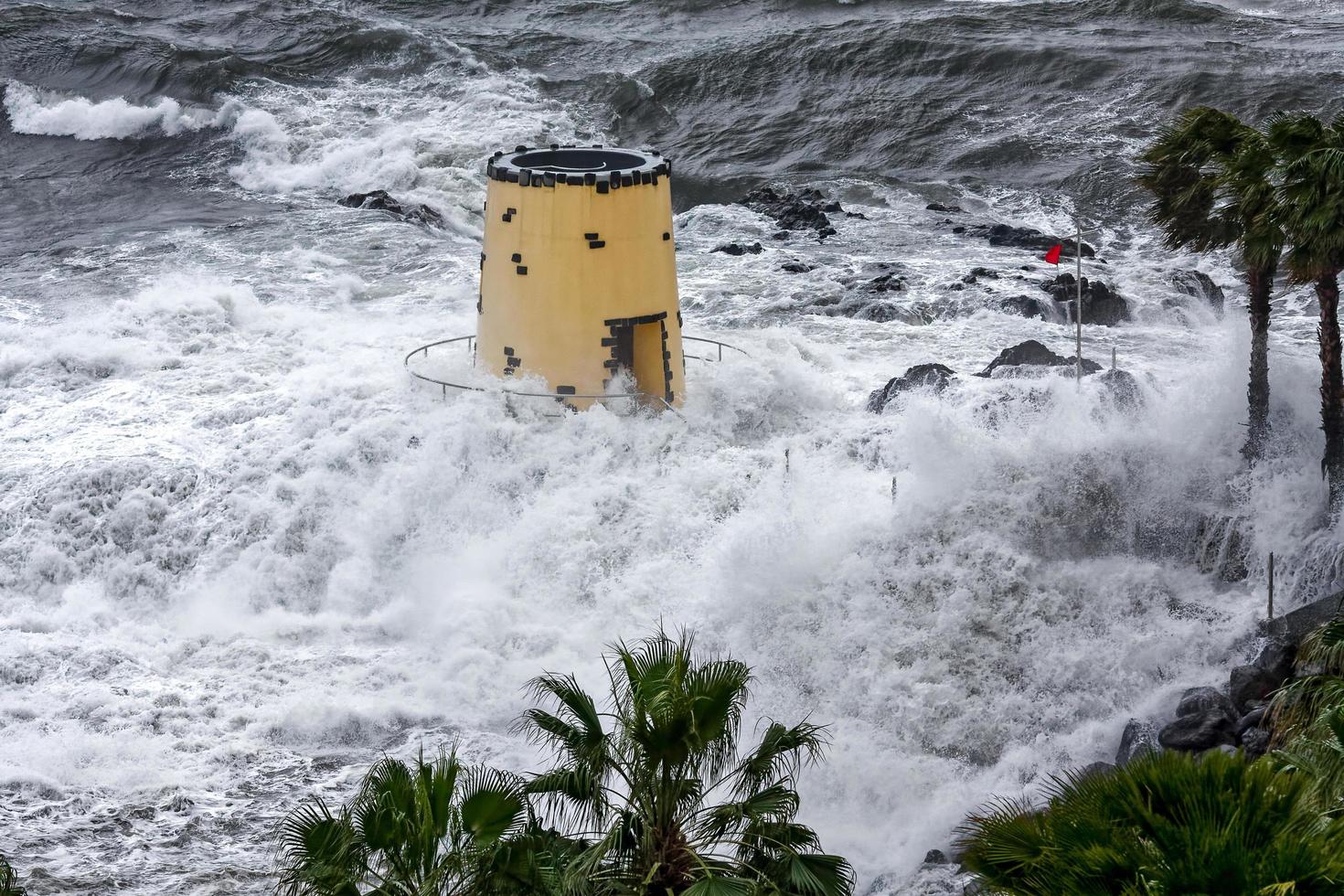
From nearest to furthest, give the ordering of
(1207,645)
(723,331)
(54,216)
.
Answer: (1207,645)
(723,331)
(54,216)

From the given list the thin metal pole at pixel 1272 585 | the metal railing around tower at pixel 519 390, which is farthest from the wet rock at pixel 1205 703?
the metal railing around tower at pixel 519 390

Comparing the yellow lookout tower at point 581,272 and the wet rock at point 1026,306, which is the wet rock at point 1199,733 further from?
the wet rock at point 1026,306

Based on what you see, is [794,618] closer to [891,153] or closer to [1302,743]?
[1302,743]

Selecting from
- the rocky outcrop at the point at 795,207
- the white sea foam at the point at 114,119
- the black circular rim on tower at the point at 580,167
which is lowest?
the rocky outcrop at the point at 795,207

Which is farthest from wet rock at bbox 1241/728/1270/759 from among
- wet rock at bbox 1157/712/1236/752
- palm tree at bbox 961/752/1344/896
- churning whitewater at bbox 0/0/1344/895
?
palm tree at bbox 961/752/1344/896

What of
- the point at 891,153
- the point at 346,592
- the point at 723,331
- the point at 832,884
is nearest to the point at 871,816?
the point at 832,884

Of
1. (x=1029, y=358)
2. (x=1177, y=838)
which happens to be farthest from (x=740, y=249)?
(x=1177, y=838)

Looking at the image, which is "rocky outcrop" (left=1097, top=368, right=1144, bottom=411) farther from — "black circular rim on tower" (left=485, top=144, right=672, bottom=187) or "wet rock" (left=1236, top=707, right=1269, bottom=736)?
"black circular rim on tower" (left=485, top=144, right=672, bottom=187)

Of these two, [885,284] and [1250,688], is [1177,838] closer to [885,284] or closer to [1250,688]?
[1250,688]
